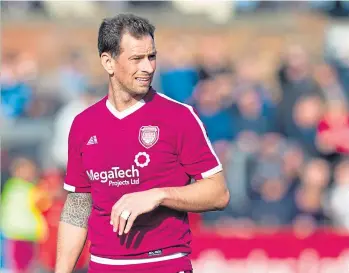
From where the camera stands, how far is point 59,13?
1759 cm

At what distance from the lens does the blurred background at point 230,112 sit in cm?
1183

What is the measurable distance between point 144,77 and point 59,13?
1207cm

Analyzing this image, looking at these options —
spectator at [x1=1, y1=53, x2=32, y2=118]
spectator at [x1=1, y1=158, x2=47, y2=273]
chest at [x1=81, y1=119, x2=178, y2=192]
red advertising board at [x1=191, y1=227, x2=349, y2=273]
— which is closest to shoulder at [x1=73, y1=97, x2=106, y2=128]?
chest at [x1=81, y1=119, x2=178, y2=192]

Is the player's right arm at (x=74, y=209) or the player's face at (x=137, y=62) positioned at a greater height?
the player's face at (x=137, y=62)

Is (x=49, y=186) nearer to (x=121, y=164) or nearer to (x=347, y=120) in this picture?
(x=347, y=120)

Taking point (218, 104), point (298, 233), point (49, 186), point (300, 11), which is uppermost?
point (300, 11)

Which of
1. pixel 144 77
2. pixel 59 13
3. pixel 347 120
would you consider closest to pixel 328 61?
pixel 347 120

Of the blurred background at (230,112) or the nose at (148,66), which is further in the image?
the blurred background at (230,112)

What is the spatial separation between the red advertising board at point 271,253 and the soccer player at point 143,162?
5.54 metres

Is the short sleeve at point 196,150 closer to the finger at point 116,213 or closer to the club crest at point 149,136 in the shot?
the club crest at point 149,136

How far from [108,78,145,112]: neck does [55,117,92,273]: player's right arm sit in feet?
0.88

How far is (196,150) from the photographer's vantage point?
5.79m

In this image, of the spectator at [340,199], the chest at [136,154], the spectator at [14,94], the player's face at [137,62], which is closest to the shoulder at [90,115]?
the chest at [136,154]

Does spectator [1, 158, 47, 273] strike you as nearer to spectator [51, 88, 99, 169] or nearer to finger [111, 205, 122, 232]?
spectator [51, 88, 99, 169]
